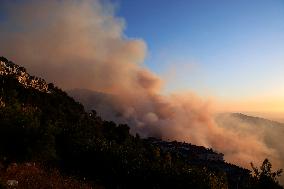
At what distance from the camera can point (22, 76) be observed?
174 m

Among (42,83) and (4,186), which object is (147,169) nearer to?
(4,186)

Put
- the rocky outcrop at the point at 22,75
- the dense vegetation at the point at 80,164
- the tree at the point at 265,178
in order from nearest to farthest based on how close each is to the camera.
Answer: the tree at the point at 265,178
the dense vegetation at the point at 80,164
the rocky outcrop at the point at 22,75

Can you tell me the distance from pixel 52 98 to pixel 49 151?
5261 inches

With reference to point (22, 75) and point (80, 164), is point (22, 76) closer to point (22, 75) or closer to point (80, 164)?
point (22, 75)

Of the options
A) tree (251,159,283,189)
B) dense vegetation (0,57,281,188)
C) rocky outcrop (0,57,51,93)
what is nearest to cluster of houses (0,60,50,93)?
rocky outcrop (0,57,51,93)

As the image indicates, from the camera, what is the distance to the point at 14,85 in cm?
14988

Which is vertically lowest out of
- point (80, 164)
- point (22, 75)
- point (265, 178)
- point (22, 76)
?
point (265, 178)

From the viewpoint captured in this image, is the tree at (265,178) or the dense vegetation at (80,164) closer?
the tree at (265,178)

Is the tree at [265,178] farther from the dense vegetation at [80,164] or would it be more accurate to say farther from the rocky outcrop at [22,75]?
the rocky outcrop at [22,75]

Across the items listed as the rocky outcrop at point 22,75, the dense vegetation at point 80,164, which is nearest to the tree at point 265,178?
the dense vegetation at point 80,164

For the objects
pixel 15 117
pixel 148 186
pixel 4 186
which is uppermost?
pixel 15 117

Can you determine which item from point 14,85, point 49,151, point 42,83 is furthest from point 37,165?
point 42,83

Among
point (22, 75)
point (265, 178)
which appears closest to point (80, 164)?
point (265, 178)

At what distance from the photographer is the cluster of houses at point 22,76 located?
166 m
